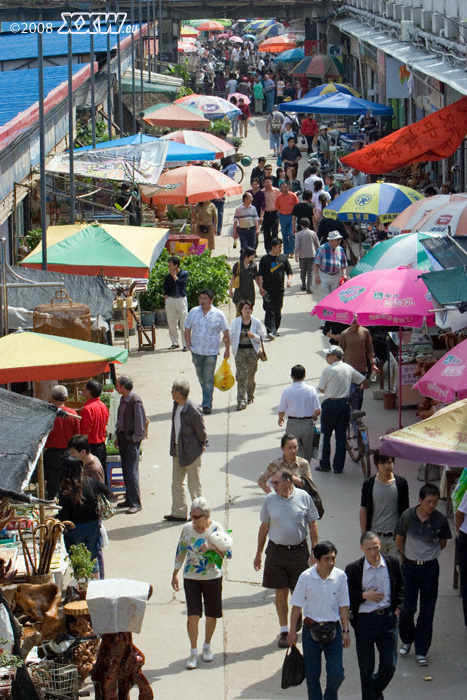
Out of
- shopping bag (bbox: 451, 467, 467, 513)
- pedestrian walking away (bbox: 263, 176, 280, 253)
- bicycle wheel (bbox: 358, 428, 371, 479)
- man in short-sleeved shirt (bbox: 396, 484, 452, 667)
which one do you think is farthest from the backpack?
man in short-sleeved shirt (bbox: 396, 484, 452, 667)

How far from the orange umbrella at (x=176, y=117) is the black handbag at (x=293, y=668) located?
2292cm

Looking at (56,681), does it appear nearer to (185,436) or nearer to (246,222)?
(185,436)

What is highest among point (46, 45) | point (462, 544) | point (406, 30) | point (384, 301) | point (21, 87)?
point (406, 30)

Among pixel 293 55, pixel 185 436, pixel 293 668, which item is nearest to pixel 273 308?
pixel 185 436

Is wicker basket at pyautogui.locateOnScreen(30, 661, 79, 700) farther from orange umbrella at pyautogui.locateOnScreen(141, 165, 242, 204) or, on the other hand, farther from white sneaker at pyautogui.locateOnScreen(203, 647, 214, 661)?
orange umbrella at pyautogui.locateOnScreen(141, 165, 242, 204)

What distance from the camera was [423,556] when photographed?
8.67 metres

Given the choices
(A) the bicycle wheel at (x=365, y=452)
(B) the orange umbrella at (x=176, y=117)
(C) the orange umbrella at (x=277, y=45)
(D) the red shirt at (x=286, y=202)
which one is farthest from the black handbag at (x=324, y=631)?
(C) the orange umbrella at (x=277, y=45)

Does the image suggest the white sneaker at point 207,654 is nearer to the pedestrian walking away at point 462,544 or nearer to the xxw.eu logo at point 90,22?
the pedestrian walking away at point 462,544

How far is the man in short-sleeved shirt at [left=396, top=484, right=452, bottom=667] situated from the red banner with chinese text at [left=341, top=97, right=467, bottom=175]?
12.6m

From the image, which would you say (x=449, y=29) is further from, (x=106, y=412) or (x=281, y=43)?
(x=281, y=43)

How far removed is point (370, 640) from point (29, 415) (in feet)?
9.27

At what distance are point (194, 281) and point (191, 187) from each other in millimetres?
3558

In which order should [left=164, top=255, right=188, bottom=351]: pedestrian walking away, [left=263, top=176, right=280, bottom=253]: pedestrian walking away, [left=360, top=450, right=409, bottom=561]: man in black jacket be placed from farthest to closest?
[left=263, top=176, right=280, bottom=253]: pedestrian walking away → [left=164, top=255, right=188, bottom=351]: pedestrian walking away → [left=360, top=450, right=409, bottom=561]: man in black jacket

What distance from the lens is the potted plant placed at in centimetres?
912
